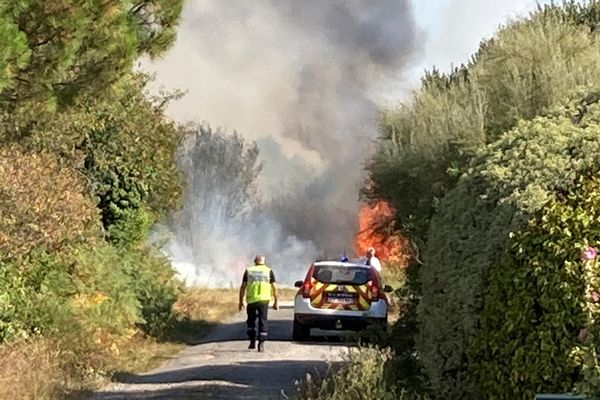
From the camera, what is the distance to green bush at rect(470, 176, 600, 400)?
25.1 ft

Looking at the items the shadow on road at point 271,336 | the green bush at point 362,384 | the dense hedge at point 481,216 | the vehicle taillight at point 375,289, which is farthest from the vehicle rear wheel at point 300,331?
the dense hedge at point 481,216

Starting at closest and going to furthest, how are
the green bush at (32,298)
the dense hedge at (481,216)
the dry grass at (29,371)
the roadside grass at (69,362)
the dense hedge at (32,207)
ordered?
the dense hedge at (481,216)
the dry grass at (29,371)
the roadside grass at (69,362)
the dense hedge at (32,207)
the green bush at (32,298)

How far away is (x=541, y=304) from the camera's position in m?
7.95

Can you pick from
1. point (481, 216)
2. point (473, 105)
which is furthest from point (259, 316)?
point (481, 216)

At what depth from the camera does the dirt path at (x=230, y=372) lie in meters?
13.7

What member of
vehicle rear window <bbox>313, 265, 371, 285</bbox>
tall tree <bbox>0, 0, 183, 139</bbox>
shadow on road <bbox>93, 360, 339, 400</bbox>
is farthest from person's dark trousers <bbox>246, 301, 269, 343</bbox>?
tall tree <bbox>0, 0, 183, 139</bbox>

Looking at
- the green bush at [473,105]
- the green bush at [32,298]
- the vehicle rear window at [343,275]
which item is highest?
the green bush at [473,105]

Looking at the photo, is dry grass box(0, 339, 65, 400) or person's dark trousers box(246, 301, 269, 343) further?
person's dark trousers box(246, 301, 269, 343)

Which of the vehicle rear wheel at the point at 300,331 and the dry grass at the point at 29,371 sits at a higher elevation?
the vehicle rear wheel at the point at 300,331

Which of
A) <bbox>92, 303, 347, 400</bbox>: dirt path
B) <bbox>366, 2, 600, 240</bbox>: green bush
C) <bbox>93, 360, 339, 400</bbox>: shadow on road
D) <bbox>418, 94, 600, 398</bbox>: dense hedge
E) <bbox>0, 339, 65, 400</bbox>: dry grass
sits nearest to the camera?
<bbox>418, 94, 600, 398</bbox>: dense hedge

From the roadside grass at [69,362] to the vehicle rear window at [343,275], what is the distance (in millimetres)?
2998

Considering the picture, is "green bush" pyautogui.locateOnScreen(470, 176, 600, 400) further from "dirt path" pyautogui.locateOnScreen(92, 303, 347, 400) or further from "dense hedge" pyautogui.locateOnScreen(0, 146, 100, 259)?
"dense hedge" pyautogui.locateOnScreen(0, 146, 100, 259)

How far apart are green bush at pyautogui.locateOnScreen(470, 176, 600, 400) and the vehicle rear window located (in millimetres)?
12874

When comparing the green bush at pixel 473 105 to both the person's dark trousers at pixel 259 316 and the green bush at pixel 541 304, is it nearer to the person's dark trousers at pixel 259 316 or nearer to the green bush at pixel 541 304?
the person's dark trousers at pixel 259 316
